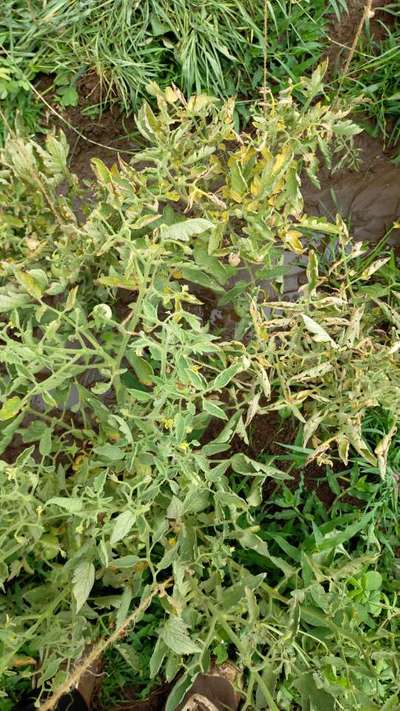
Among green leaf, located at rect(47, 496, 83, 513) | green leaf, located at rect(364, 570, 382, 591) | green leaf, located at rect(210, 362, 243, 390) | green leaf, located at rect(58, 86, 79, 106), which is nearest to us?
green leaf, located at rect(47, 496, 83, 513)

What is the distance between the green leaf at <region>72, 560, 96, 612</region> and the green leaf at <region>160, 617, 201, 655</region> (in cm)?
17

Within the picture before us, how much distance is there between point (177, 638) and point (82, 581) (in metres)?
0.23

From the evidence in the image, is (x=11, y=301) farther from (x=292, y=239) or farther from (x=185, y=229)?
(x=292, y=239)

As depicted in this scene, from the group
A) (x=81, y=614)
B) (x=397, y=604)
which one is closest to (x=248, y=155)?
(x=81, y=614)

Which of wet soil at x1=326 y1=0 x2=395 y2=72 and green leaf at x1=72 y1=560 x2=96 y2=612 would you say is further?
wet soil at x1=326 y1=0 x2=395 y2=72

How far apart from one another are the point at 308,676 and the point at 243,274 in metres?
1.25

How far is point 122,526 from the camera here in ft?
4.48

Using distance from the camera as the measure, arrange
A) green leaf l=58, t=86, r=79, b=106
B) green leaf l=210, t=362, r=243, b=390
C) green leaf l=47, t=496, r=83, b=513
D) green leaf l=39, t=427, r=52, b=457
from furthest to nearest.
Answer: green leaf l=58, t=86, r=79, b=106 → green leaf l=39, t=427, r=52, b=457 → green leaf l=210, t=362, r=243, b=390 → green leaf l=47, t=496, r=83, b=513

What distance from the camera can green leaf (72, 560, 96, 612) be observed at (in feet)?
4.71

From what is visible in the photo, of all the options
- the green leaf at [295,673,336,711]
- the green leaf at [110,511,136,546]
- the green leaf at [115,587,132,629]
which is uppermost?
the green leaf at [110,511,136,546]

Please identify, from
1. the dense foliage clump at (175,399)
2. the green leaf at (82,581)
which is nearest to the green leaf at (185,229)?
the dense foliage clump at (175,399)

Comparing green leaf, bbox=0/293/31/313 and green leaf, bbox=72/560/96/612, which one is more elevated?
green leaf, bbox=0/293/31/313

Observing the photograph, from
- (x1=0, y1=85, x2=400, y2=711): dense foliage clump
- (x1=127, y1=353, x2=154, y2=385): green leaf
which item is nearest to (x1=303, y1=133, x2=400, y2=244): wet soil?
(x1=0, y1=85, x2=400, y2=711): dense foliage clump

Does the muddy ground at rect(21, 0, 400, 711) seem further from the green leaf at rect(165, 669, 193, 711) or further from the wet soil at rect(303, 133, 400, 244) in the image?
the green leaf at rect(165, 669, 193, 711)
